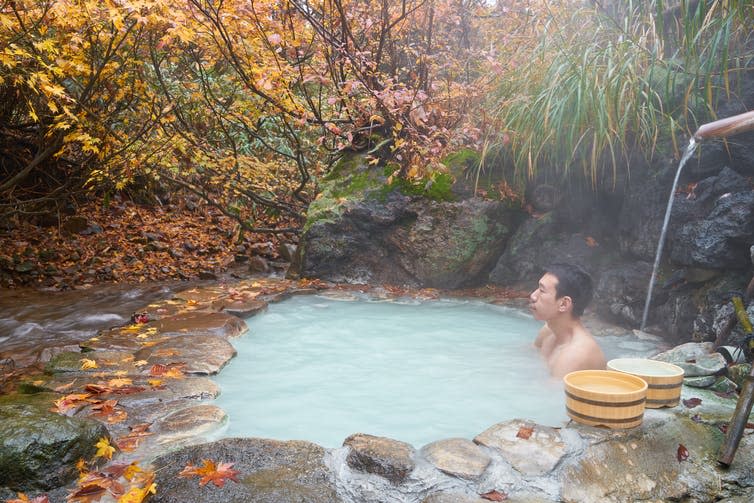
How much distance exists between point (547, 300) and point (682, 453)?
4.28 ft

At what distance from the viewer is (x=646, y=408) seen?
269cm

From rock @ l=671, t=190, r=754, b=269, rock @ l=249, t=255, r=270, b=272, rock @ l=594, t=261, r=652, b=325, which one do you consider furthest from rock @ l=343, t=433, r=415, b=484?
rock @ l=249, t=255, r=270, b=272

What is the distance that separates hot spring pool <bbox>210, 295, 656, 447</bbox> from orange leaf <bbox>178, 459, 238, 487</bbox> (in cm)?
50

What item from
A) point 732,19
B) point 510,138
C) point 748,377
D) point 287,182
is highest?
point 732,19

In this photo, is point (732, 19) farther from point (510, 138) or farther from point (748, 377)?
point (748, 377)

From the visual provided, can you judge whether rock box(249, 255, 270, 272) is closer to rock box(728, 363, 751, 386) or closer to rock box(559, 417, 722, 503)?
rock box(728, 363, 751, 386)

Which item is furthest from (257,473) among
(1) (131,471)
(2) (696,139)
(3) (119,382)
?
(2) (696,139)

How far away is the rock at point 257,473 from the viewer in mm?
1955

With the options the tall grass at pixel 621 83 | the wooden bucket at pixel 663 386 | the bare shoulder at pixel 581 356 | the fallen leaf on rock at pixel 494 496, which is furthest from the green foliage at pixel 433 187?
the fallen leaf on rock at pixel 494 496

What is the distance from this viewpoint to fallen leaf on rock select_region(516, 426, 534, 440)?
7.93 ft

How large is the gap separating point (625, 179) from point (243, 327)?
372 cm

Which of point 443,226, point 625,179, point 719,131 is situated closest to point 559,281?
point 719,131

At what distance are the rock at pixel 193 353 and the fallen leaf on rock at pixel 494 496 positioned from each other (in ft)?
6.20

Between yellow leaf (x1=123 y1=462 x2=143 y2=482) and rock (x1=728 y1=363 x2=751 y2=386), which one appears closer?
yellow leaf (x1=123 y1=462 x2=143 y2=482)
